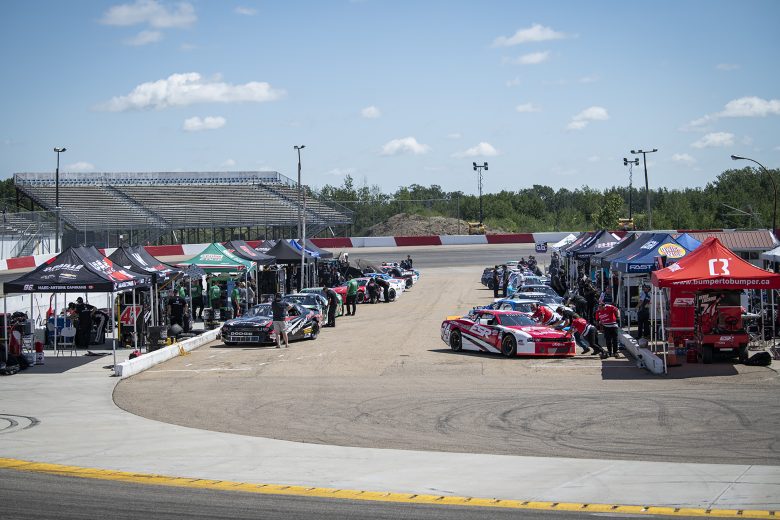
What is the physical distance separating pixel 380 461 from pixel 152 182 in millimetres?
80032

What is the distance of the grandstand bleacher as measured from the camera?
7300cm

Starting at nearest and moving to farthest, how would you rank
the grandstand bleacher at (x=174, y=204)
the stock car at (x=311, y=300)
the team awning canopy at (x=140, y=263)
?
the team awning canopy at (x=140, y=263) → the stock car at (x=311, y=300) → the grandstand bleacher at (x=174, y=204)

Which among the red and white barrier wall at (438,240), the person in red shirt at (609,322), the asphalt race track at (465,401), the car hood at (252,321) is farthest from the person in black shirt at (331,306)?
the red and white barrier wall at (438,240)

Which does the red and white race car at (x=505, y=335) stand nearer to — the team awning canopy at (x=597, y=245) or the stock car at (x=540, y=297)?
the stock car at (x=540, y=297)

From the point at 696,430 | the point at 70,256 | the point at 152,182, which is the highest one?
the point at 152,182

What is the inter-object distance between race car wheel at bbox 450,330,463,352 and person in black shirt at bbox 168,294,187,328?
362 inches

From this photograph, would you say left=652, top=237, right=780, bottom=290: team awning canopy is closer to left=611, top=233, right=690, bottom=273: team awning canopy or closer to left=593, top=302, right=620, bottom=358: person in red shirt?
left=593, top=302, right=620, bottom=358: person in red shirt

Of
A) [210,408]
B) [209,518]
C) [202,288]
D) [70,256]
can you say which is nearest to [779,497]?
[209,518]

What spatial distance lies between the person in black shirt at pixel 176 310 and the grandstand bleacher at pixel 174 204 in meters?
39.3

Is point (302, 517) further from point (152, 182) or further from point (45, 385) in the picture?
point (152, 182)

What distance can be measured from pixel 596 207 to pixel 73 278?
112 meters

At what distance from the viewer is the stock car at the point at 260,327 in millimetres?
25141

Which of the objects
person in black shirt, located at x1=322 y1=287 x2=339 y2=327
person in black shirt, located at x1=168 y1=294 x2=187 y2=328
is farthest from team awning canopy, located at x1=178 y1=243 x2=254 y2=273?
→ person in black shirt, located at x1=168 y1=294 x2=187 y2=328

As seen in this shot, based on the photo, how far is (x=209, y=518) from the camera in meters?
8.80
